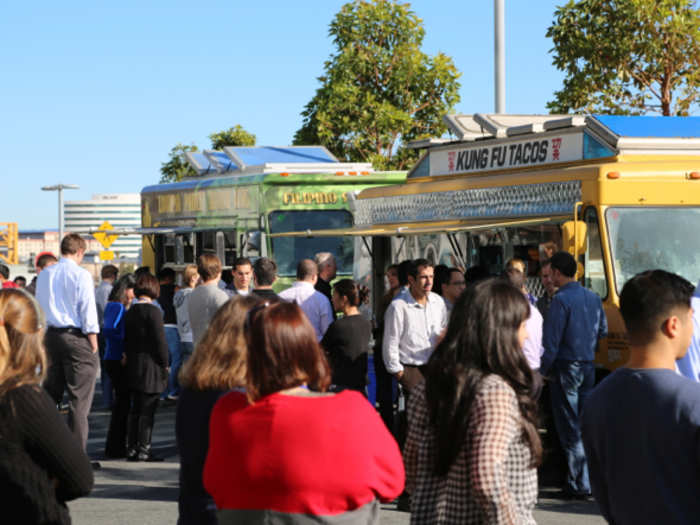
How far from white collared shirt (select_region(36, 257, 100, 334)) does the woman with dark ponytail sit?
643 cm

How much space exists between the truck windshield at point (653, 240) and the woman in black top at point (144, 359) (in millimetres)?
4107

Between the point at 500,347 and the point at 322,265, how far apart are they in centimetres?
804

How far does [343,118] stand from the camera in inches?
971

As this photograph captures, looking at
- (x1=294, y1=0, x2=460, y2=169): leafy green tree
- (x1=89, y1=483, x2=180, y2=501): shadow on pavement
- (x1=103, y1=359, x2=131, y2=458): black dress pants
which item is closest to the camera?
(x1=89, y1=483, x2=180, y2=501): shadow on pavement

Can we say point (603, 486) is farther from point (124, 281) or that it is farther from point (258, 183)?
point (258, 183)

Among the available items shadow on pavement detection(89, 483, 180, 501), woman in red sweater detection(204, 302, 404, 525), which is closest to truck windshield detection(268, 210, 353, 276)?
shadow on pavement detection(89, 483, 180, 501)

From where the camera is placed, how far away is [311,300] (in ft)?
32.0

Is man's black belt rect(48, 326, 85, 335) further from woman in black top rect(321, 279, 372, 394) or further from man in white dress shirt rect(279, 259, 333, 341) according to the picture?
woman in black top rect(321, 279, 372, 394)

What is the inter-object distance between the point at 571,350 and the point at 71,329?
13.5ft

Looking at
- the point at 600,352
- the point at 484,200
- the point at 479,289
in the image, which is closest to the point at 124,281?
the point at 484,200

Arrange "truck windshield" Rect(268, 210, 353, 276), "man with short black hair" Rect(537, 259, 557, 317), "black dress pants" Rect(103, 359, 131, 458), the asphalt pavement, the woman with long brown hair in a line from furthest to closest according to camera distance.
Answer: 1. "truck windshield" Rect(268, 210, 353, 276)
2. "black dress pants" Rect(103, 359, 131, 458)
3. "man with short black hair" Rect(537, 259, 557, 317)
4. the asphalt pavement
5. the woman with long brown hair

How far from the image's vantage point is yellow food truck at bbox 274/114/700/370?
9.59 metres

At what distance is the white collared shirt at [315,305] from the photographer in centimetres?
972

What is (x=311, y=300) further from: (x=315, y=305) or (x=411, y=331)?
(x=411, y=331)
